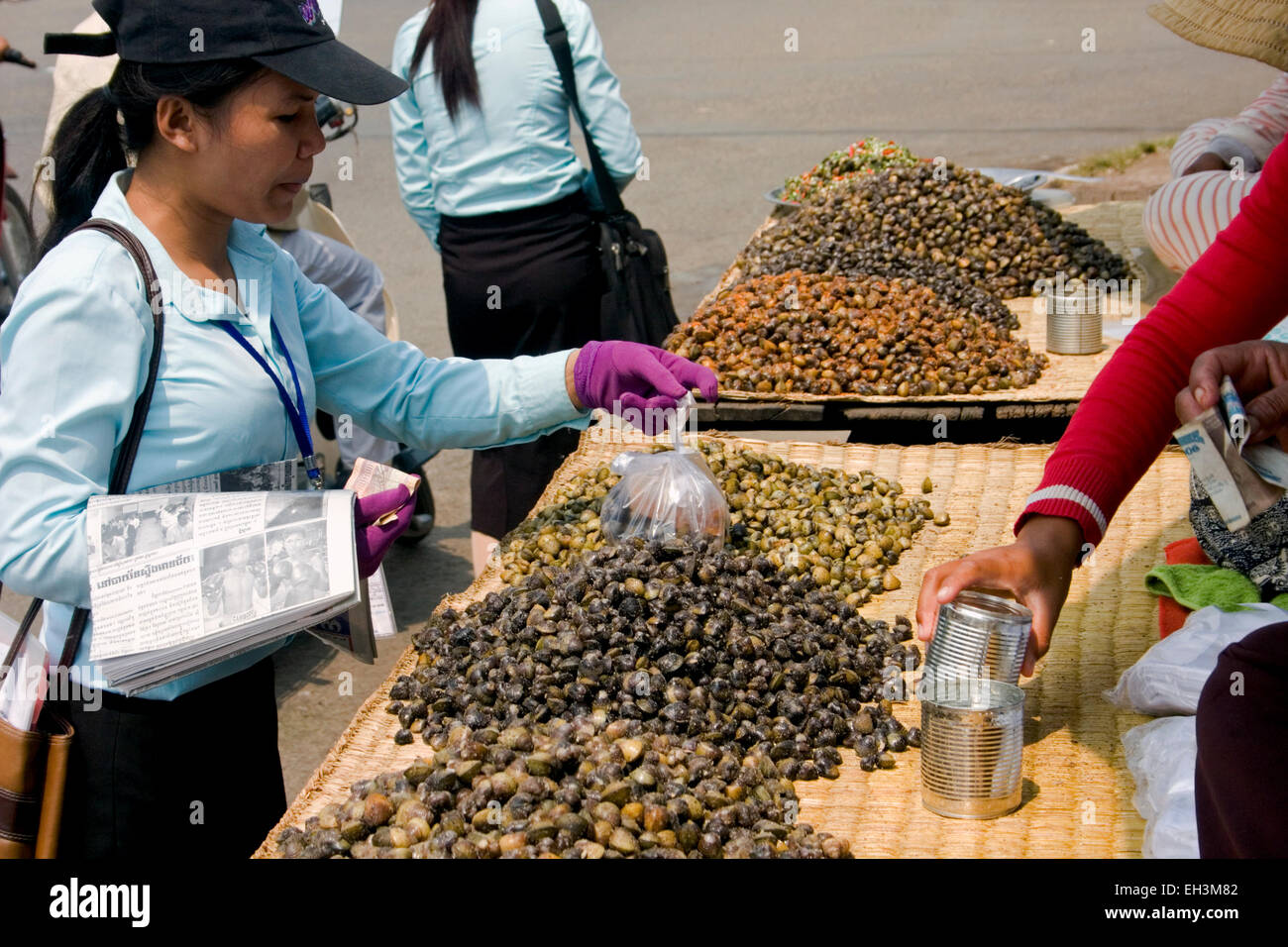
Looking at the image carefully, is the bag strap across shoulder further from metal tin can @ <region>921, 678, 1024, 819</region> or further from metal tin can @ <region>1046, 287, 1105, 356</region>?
metal tin can @ <region>1046, 287, 1105, 356</region>

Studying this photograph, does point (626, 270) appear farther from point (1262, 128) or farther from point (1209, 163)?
point (1262, 128)

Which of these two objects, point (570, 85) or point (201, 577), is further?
point (570, 85)

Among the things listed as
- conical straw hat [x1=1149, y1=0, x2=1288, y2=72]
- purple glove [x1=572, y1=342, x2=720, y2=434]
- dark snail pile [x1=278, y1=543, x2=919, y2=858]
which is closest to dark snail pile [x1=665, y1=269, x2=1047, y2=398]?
dark snail pile [x1=278, y1=543, x2=919, y2=858]

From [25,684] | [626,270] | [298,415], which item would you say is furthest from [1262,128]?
[25,684]

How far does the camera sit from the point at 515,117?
3752 mm

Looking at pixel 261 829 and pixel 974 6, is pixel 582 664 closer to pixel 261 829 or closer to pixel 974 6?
pixel 261 829

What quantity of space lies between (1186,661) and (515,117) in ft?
7.99

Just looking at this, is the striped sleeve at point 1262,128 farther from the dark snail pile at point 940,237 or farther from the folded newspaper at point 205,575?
the folded newspaper at point 205,575

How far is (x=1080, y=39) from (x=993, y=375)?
419 inches

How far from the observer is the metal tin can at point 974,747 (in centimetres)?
195

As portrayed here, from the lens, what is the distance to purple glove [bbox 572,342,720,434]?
2.23 m

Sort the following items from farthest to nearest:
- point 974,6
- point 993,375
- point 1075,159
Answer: point 974,6 → point 1075,159 → point 993,375

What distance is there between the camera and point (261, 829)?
81.0 inches
